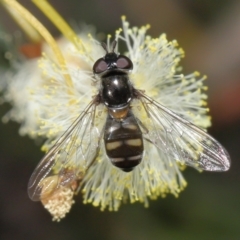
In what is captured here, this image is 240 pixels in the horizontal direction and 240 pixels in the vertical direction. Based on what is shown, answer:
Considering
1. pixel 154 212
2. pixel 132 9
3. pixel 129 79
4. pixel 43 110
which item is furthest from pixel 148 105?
pixel 132 9

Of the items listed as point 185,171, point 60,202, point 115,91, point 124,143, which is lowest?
point 60,202

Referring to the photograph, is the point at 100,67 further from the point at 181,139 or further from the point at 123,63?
the point at 181,139

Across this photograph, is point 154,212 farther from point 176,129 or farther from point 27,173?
point 176,129

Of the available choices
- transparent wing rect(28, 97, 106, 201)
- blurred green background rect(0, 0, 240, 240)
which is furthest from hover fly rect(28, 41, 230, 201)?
blurred green background rect(0, 0, 240, 240)

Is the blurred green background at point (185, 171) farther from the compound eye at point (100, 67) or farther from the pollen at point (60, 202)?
the compound eye at point (100, 67)

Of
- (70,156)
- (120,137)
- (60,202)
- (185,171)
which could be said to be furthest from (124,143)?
(185,171)

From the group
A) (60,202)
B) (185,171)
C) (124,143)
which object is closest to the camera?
(124,143)

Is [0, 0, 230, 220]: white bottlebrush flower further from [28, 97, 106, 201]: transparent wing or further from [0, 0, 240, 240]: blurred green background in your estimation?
[0, 0, 240, 240]: blurred green background
